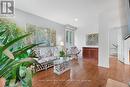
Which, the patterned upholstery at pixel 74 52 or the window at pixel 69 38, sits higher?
the window at pixel 69 38

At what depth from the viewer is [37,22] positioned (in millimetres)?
5395

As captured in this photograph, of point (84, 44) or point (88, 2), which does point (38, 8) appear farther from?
point (84, 44)

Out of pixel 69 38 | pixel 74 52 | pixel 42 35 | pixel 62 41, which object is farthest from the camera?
pixel 69 38

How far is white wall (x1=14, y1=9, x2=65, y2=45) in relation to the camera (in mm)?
4410

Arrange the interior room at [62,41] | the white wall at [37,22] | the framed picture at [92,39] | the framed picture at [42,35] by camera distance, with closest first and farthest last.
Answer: the interior room at [62,41] < the white wall at [37,22] < the framed picture at [42,35] < the framed picture at [92,39]

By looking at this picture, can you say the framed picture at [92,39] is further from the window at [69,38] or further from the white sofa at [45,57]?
the white sofa at [45,57]

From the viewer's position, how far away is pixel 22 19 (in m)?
4.58

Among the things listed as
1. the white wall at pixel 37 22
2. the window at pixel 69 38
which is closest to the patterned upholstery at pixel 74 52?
the window at pixel 69 38

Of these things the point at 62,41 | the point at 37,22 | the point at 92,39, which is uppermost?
the point at 37,22

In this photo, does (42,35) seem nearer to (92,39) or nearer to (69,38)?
(69,38)

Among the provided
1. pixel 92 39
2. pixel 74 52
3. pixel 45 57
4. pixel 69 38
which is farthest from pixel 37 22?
pixel 92 39

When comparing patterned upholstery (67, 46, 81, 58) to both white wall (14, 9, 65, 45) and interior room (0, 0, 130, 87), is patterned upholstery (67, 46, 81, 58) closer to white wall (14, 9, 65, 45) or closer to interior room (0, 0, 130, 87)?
interior room (0, 0, 130, 87)

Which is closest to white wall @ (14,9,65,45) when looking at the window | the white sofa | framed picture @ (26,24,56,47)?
framed picture @ (26,24,56,47)

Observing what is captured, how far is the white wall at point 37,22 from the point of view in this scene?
4.41 m
